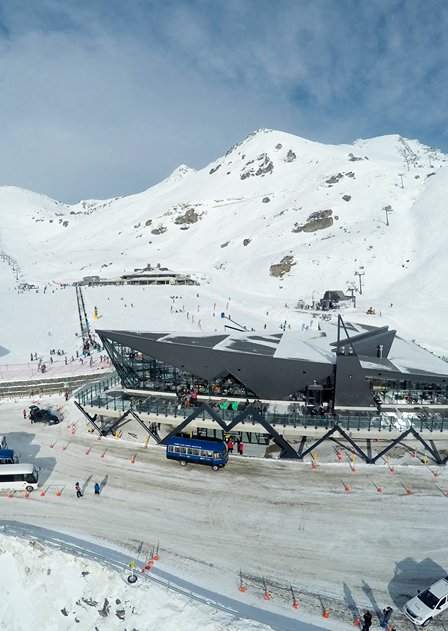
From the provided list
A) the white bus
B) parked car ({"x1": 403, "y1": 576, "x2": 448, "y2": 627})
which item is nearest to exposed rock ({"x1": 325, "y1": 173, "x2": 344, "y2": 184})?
the white bus

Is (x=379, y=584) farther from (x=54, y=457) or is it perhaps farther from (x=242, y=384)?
(x=54, y=457)

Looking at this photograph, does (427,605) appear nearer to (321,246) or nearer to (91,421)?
(91,421)

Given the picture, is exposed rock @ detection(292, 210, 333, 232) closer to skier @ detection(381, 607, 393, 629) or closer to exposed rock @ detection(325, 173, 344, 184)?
exposed rock @ detection(325, 173, 344, 184)

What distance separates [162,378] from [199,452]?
760cm

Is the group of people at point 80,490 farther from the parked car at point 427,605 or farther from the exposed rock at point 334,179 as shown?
the exposed rock at point 334,179

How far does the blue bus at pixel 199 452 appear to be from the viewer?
85.9 feet

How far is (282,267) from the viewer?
Result: 115 m

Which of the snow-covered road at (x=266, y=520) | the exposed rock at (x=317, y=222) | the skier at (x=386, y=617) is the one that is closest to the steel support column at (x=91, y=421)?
the snow-covered road at (x=266, y=520)

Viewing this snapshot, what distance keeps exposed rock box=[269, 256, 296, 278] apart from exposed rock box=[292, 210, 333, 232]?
1105 inches

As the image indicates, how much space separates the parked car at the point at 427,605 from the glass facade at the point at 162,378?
15885 millimetres

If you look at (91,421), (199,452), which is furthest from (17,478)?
(199,452)

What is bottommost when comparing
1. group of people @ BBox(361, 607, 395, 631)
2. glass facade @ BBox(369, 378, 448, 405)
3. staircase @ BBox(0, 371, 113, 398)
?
group of people @ BBox(361, 607, 395, 631)

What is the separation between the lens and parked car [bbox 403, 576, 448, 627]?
15766 millimetres

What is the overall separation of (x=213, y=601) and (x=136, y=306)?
76931 mm
